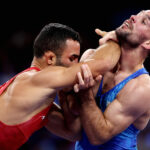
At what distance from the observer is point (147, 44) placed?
2.50 meters

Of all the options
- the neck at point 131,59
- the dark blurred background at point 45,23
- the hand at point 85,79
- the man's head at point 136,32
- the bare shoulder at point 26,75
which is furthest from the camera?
the dark blurred background at point 45,23

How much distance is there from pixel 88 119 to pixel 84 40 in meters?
4.14

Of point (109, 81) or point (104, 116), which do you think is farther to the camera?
point (109, 81)

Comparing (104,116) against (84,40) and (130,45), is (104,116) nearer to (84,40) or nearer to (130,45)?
(130,45)

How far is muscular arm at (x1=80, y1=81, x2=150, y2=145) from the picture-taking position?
2201mm

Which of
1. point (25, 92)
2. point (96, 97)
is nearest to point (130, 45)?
point (96, 97)

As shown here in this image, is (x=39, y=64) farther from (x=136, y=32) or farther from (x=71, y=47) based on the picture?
(x=136, y=32)

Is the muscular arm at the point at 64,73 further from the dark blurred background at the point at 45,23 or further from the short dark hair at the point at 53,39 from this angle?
the dark blurred background at the point at 45,23

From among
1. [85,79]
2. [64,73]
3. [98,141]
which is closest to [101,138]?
[98,141]

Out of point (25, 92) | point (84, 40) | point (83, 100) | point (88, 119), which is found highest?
point (25, 92)

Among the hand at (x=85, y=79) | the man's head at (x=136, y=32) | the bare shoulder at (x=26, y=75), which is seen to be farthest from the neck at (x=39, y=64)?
the man's head at (x=136, y=32)

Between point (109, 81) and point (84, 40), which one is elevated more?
point (109, 81)

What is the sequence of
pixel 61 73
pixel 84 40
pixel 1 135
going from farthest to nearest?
pixel 84 40 < pixel 1 135 < pixel 61 73

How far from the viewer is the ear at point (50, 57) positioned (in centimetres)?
228
